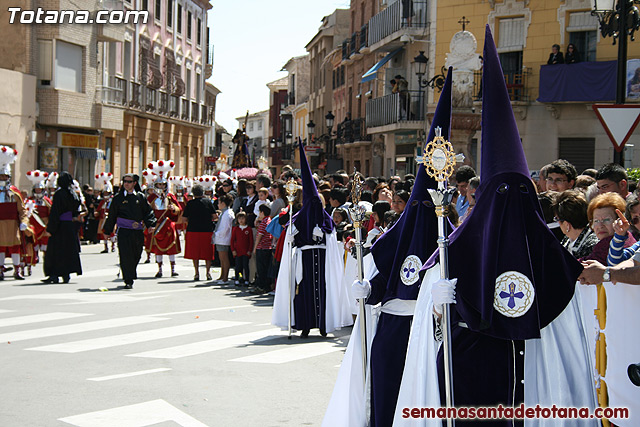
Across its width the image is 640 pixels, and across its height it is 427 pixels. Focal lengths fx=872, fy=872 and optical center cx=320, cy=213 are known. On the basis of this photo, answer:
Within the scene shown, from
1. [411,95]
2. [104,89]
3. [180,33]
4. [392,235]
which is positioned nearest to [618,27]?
[392,235]

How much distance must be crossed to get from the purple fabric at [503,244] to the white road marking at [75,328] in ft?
24.1

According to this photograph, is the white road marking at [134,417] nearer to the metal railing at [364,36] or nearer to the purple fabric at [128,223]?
the purple fabric at [128,223]

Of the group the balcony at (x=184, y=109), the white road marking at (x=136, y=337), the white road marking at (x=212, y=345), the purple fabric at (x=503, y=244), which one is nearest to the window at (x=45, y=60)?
the balcony at (x=184, y=109)

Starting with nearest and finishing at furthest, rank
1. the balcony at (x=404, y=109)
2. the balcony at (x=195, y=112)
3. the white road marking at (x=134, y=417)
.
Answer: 1. the white road marking at (x=134, y=417)
2. the balcony at (x=404, y=109)
3. the balcony at (x=195, y=112)

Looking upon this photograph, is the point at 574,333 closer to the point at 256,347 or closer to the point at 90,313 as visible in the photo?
the point at 256,347

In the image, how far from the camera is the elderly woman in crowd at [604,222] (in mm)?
5906

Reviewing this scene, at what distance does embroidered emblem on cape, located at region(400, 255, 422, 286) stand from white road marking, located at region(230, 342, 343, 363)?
3838mm

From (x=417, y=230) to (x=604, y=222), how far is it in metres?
1.28

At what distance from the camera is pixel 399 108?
112ft

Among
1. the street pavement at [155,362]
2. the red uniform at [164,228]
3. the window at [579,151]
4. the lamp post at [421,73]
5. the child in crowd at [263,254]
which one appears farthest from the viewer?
the lamp post at [421,73]

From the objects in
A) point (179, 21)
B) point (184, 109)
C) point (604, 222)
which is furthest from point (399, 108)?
point (604, 222)

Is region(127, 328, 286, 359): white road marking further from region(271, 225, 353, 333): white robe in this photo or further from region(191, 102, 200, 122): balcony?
region(191, 102, 200, 122): balcony

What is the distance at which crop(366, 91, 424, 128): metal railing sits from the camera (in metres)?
33.8

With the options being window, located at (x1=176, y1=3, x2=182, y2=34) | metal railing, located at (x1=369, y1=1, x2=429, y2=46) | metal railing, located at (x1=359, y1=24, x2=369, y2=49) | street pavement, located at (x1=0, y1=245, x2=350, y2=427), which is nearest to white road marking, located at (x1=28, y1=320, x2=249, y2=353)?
street pavement, located at (x1=0, y1=245, x2=350, y2=427)
